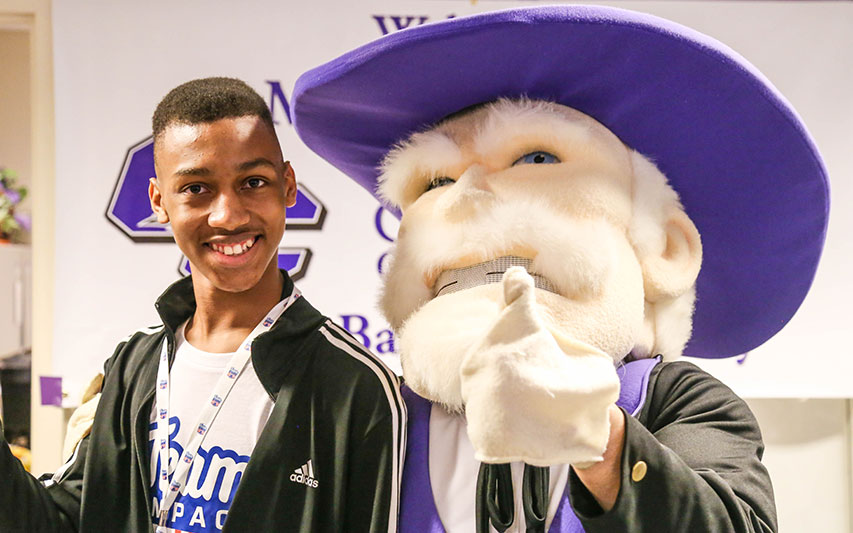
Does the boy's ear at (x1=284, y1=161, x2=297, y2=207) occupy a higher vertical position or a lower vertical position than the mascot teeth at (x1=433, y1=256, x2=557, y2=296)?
higher

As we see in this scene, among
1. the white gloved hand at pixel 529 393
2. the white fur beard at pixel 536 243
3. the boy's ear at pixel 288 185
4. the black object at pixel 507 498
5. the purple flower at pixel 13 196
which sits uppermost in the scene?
the purple flower at pixel 13 196

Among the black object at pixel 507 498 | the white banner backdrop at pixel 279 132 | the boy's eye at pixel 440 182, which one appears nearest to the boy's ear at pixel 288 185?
the boy's eye at pixel 440 182

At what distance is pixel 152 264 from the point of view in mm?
1951

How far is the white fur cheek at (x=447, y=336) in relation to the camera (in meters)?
0.82

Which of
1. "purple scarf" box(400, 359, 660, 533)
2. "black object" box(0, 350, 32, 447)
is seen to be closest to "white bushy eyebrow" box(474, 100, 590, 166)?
"purple scarf" box(400, 359, 660, 533)

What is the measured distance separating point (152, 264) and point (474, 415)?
1530 mm

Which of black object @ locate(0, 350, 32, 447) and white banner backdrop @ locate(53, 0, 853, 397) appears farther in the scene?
black object @ locate(0, 350, 32, 447)

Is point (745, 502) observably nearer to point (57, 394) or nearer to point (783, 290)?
point (783, 290)

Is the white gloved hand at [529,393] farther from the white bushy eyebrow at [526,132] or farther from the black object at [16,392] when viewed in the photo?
the black object at [16,392]

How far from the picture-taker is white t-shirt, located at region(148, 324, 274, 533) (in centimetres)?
98

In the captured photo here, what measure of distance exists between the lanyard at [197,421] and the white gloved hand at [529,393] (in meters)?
0.50

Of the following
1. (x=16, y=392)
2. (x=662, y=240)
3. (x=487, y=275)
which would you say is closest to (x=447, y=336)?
(x=487, y=275)

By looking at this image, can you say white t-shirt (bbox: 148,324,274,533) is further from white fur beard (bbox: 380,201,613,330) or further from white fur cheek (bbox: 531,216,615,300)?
white fur cheek (bbox: 531,216,615,300)

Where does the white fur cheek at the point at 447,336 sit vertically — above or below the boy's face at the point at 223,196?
below
